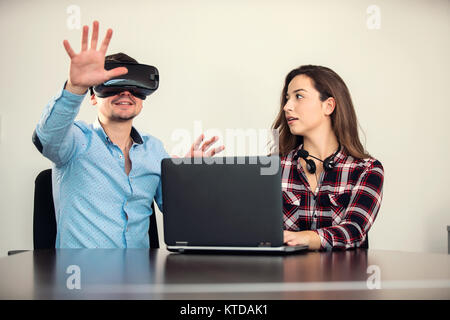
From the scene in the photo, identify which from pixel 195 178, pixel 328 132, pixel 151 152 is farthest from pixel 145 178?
pixel 328 132

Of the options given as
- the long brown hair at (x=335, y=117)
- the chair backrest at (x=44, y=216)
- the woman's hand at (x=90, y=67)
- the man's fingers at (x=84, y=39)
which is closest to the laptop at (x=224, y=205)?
the woman's hand at (x=90, y=67)

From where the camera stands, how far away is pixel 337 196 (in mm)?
2004

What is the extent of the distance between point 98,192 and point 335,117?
1057 millimetres

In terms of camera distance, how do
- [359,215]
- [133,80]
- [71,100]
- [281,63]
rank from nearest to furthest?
1. [71,100]
2. [133,80]
3. [359,215]
4. [281,63]

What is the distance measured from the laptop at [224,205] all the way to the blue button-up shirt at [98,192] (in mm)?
525

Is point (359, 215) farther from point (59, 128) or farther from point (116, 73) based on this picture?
point (59, 128)

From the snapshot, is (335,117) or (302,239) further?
(335,117)

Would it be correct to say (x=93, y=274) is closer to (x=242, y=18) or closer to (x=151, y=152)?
(x=151, y=152)

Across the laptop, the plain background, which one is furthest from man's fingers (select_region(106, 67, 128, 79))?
the plain background

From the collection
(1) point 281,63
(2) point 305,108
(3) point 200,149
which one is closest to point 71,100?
(3) point 200,149

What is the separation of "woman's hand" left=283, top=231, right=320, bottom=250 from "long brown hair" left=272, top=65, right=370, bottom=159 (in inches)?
23.3

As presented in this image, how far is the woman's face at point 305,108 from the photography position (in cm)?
217

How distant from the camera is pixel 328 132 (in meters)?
2.23

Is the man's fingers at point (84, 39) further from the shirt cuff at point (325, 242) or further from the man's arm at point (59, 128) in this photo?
the shirt cuff at point (325, 242)
